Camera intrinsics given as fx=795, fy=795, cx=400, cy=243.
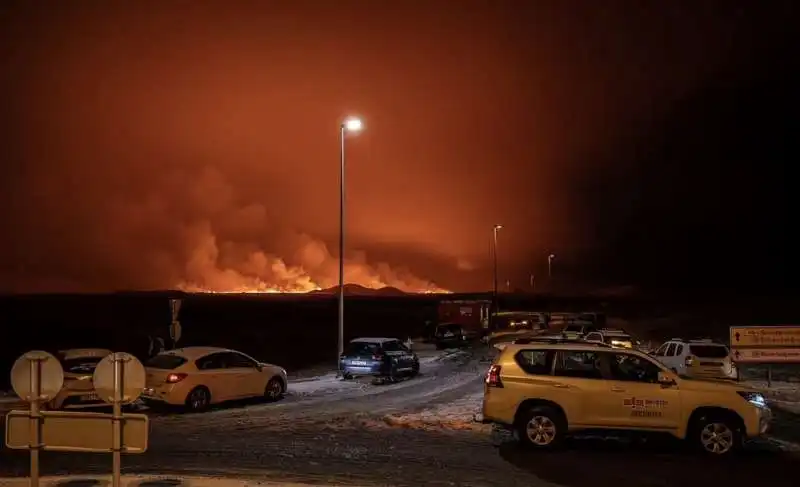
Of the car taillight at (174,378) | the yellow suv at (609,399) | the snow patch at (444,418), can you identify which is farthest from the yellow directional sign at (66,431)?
the car taillight at (174,378)

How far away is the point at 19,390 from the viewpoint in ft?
22.7

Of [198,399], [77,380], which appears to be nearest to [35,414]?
[77,380]

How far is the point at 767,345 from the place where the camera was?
22609mm

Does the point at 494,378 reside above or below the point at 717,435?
above

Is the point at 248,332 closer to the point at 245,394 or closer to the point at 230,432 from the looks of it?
the point at 245,394

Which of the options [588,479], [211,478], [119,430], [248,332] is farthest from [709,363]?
[248,332]

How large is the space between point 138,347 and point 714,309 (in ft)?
207

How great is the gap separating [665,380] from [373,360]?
14.2 m

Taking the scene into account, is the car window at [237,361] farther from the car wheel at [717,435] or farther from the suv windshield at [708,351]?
the suv windshield at [708,351]

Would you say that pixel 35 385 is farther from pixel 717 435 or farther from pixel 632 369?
pixel 717 435

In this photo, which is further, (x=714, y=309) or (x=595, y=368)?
(x=714, y=309)

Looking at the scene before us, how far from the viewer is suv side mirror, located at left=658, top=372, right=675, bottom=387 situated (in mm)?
12500

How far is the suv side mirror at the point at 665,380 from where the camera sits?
41.0 feet

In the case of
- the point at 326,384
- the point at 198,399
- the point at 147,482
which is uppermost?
the point at 147,482
